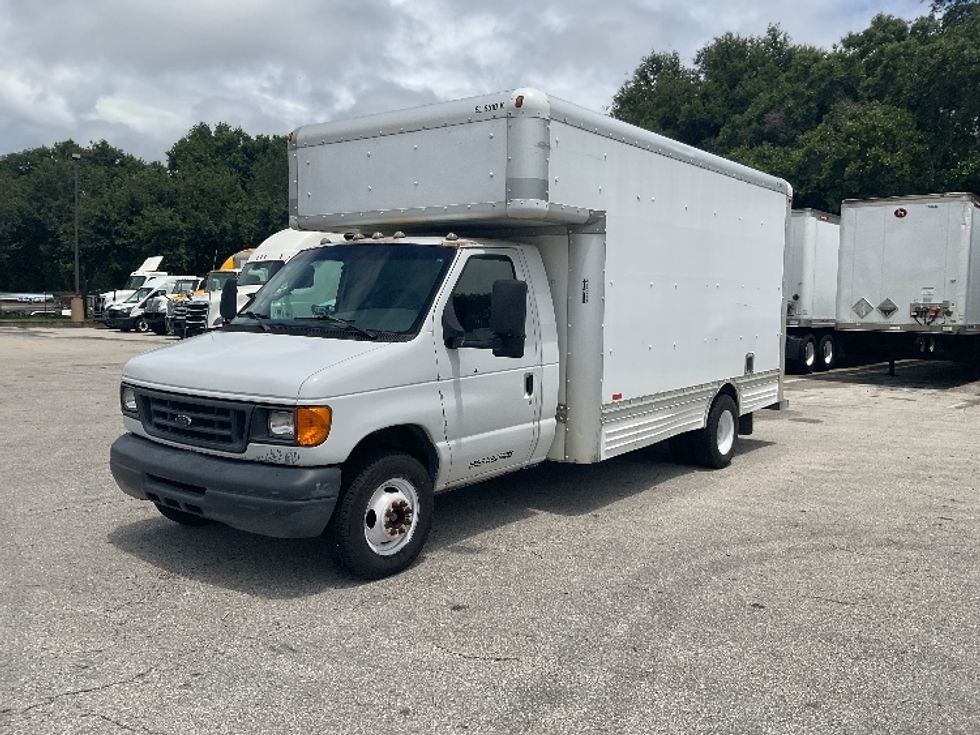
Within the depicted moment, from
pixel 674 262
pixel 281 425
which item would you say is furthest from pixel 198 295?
pixel 281 425

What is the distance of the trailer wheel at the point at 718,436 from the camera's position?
878 centimetres

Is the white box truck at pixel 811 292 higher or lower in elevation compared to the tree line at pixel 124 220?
lower

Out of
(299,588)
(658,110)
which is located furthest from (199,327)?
(658,110)

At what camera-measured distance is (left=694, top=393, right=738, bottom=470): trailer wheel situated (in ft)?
28.8

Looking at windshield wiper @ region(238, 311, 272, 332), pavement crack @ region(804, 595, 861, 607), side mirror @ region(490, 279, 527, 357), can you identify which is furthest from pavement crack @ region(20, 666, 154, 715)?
pavement crack @ region(804, 595, 861, 607)

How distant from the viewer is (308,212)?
7.21 m

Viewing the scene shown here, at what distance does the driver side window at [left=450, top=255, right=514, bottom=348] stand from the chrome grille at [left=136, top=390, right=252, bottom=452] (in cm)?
154

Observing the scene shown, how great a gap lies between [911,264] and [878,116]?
11.5 meters

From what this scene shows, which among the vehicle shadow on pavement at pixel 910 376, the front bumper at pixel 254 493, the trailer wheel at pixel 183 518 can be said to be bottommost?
the vehicle shadow on pavement at pixel 910 376

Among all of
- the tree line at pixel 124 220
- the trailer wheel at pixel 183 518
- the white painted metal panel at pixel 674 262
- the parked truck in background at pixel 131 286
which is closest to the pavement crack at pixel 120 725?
the trailer wheel at pixel 183 518

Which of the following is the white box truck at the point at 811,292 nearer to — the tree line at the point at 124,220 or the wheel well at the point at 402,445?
the wheel well at the point at 402,445

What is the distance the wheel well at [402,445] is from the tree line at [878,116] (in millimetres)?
24850

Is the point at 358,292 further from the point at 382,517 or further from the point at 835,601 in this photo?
the point at 835,601

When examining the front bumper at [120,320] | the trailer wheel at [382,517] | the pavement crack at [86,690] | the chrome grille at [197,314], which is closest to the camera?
the pavement crack at [86,690]
